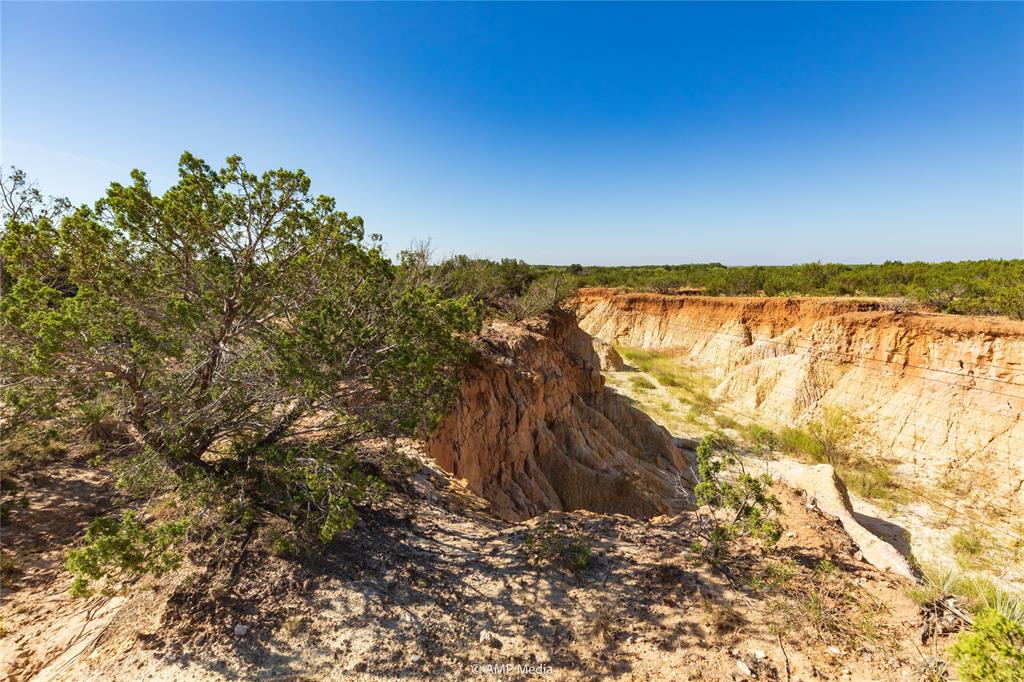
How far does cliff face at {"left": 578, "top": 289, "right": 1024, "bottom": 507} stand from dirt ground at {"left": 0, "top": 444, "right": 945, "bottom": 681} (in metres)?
17.0

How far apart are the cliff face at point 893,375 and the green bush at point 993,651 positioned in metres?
18.8

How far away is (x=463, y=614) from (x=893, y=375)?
25.4m

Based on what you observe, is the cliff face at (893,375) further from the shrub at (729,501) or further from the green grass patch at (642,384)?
the shrub at (729,501)

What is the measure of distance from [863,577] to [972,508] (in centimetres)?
1614

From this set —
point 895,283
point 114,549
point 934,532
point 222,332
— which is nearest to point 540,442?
point 222,332

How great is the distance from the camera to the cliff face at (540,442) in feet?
34.9

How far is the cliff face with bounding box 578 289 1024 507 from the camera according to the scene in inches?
619

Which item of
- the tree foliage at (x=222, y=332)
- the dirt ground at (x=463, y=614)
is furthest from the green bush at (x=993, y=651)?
the tree foliage at (x=222, y=332)

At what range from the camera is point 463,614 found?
15.4 feet

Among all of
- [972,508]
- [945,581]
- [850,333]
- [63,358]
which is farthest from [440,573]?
[850,333]

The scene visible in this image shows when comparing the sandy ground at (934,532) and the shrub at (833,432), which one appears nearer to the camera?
the sandy ground at (934,532)

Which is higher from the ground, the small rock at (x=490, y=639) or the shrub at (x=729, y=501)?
the shrub at (x=729, y=501)

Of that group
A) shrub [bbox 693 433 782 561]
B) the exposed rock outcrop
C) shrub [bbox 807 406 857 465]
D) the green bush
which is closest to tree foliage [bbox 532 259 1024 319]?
shrub [bbox 807 406 857 465]

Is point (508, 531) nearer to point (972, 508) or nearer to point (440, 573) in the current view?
point (440, 573)
